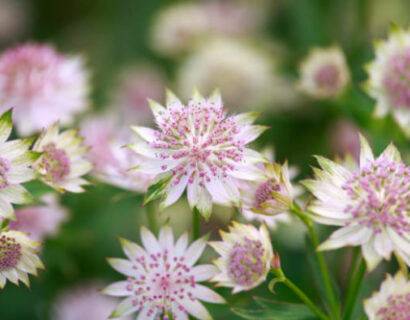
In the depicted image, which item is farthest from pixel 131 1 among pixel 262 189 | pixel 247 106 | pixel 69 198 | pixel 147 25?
pixel 262 189

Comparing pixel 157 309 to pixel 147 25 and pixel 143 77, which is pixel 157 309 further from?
pixel 147 25

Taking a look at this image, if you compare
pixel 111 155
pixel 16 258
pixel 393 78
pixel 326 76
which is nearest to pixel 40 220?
pixel 111 155

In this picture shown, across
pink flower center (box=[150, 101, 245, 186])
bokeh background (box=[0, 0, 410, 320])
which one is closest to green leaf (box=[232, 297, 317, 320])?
bokeh background (box=[0, 0, 410, 320])

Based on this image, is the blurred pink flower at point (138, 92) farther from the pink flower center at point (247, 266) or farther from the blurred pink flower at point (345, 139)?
the pink flower center at point (247, 266)

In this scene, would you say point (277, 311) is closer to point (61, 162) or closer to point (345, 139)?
point (61, 162)

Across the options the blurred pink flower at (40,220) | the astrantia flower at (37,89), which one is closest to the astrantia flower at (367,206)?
the blurred pink flower at (40,220)

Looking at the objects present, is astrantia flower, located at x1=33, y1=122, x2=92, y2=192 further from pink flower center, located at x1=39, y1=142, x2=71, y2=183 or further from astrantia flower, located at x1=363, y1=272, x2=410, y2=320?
astrantia flower, located at x1=363, y1=272, x2=410, y2=320
